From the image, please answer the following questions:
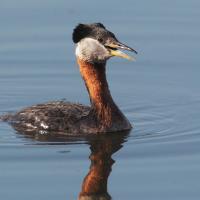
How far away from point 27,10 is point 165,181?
10.2 m

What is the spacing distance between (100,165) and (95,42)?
2.60m

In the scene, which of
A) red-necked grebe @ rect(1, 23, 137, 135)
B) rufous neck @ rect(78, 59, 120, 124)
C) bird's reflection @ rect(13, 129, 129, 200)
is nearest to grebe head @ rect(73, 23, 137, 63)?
red-necked grebe @ rect(1, 23, 137, 135)

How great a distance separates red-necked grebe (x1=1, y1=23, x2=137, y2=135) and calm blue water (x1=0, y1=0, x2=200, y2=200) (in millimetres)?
351

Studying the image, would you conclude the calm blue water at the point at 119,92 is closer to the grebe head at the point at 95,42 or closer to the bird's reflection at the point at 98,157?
the bird's reflection at the point at 98,157

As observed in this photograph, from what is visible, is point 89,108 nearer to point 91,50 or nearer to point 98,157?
point 91,50

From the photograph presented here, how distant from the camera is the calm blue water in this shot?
A: 632 inches

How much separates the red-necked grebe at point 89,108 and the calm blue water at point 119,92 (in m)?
0.35

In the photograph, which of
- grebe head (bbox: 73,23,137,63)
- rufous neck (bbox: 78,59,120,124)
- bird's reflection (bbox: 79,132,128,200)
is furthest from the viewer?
rufous neck (bbox: 78,59,120,124)

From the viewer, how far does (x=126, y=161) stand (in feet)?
56.2

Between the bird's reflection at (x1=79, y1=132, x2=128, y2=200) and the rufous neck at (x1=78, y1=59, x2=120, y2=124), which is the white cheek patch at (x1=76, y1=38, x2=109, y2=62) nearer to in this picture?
the rufous neck at (x1=78, y1=59, x2=120, y2=124)

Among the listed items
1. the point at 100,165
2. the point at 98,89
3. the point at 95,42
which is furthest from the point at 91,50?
the point at 100,165

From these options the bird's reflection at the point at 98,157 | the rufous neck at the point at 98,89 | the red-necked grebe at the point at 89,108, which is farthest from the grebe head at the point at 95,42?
the bird's reflection at the point at 98,157

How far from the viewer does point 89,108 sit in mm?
19438

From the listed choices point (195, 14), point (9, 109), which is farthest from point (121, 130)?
point (195, 14)
